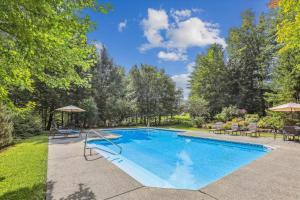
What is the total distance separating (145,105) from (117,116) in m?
5.34

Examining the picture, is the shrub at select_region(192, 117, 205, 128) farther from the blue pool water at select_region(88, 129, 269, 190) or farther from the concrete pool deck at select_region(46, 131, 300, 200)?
the concrete pool deck at select_region(46, 131, 300, 200)

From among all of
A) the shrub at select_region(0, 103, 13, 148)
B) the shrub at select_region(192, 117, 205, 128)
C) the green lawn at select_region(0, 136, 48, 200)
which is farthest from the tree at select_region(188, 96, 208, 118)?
the shrub at select_region(0, 103, 13, 148)

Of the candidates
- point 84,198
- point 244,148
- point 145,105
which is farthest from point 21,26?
point 145,105

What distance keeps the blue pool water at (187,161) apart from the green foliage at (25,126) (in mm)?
5046

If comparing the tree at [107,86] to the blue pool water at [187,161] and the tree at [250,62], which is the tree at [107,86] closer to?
the blue pool water at [187,161]

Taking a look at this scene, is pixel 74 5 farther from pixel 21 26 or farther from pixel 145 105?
pixel 145 105

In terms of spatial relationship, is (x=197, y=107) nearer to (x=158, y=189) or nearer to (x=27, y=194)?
(x=158, y=189)

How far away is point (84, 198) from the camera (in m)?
3.17

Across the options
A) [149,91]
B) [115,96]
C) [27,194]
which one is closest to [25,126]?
[27,194]

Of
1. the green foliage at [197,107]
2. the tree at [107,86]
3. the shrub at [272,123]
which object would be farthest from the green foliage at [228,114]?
the tree at [107,86]

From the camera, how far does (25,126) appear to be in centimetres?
1173

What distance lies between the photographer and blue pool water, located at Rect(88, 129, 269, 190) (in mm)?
5695

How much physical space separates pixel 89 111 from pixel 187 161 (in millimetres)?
12985

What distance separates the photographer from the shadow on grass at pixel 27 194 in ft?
10.7
